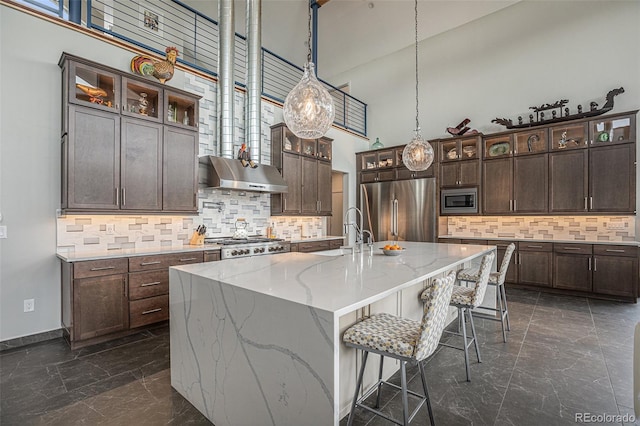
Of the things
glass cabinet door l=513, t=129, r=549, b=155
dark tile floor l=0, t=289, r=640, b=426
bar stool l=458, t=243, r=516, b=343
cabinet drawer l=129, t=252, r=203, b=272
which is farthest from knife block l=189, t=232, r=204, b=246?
glass cabinet door l=513, t=129, r=549, b=155

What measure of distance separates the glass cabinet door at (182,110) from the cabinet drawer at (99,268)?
180 cm

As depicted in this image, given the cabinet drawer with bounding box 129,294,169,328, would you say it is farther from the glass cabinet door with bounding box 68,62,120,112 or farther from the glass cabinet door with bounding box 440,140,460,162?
the glass cabinet door with bounding box 440,140,460,162

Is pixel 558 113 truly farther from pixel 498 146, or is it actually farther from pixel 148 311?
pixel 148 311

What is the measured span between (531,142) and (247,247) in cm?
493

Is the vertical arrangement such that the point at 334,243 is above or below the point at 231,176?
below

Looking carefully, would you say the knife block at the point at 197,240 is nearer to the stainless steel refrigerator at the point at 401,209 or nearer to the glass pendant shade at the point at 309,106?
the glass pendant shade at the point at 309,106

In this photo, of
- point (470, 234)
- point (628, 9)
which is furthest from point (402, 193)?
point (628, 9)

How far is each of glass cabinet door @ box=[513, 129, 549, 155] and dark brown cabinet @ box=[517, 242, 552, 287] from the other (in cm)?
155

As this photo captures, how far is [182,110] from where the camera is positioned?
4.06 m

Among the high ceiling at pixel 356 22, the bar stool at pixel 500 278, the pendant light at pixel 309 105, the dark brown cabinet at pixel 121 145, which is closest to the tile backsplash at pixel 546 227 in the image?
the bar stool at pixel 500 278

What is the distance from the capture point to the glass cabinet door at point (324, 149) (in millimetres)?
5836

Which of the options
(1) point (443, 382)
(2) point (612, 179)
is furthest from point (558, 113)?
(1) point (443, 382)

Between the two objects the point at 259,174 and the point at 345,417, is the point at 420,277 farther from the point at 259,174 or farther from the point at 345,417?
the point at 259,174

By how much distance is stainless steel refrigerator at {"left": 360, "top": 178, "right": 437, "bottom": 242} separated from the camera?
5.99 meters
